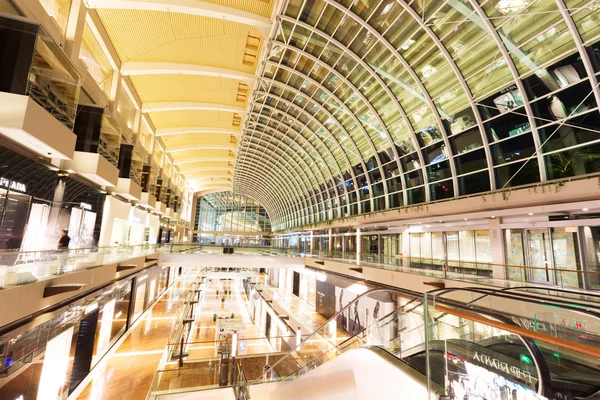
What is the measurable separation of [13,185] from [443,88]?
17026 mm

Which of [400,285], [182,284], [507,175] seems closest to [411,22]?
[507,175]

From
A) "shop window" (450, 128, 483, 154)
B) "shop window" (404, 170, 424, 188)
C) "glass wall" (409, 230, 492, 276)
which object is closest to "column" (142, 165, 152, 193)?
"shop window" (404, 170, 424, 188)

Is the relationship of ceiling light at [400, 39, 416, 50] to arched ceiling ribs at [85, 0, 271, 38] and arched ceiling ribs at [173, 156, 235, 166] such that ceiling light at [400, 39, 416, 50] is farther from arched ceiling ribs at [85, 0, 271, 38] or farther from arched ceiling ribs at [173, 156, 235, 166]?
arched ceiling ribs at [173, 156, 235, 166]

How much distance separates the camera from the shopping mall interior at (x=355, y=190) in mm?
3359

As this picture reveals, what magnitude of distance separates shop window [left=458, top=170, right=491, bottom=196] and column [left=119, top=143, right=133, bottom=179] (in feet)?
58.0

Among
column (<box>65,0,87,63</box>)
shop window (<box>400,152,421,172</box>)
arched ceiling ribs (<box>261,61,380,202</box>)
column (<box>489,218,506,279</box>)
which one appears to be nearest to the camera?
column (<box>65,0,87,63</box>)

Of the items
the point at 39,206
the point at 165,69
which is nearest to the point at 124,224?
the point at 39,206

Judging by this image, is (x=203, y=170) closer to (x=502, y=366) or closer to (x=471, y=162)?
(x=471, y=162)

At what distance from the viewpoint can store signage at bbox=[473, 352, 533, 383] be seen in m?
2.26

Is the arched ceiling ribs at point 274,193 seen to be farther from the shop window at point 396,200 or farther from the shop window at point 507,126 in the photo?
the shop window at point 507,126

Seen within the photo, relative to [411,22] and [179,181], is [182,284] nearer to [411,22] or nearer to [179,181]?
[179,181]

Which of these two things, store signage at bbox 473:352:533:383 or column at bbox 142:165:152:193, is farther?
column at bbox 142:165:152:193

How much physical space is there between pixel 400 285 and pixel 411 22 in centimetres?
1099

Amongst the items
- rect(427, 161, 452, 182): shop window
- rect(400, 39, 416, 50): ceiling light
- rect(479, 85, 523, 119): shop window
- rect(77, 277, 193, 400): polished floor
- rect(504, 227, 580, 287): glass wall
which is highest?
rect(400, 39, 416, 50): ceiling light
